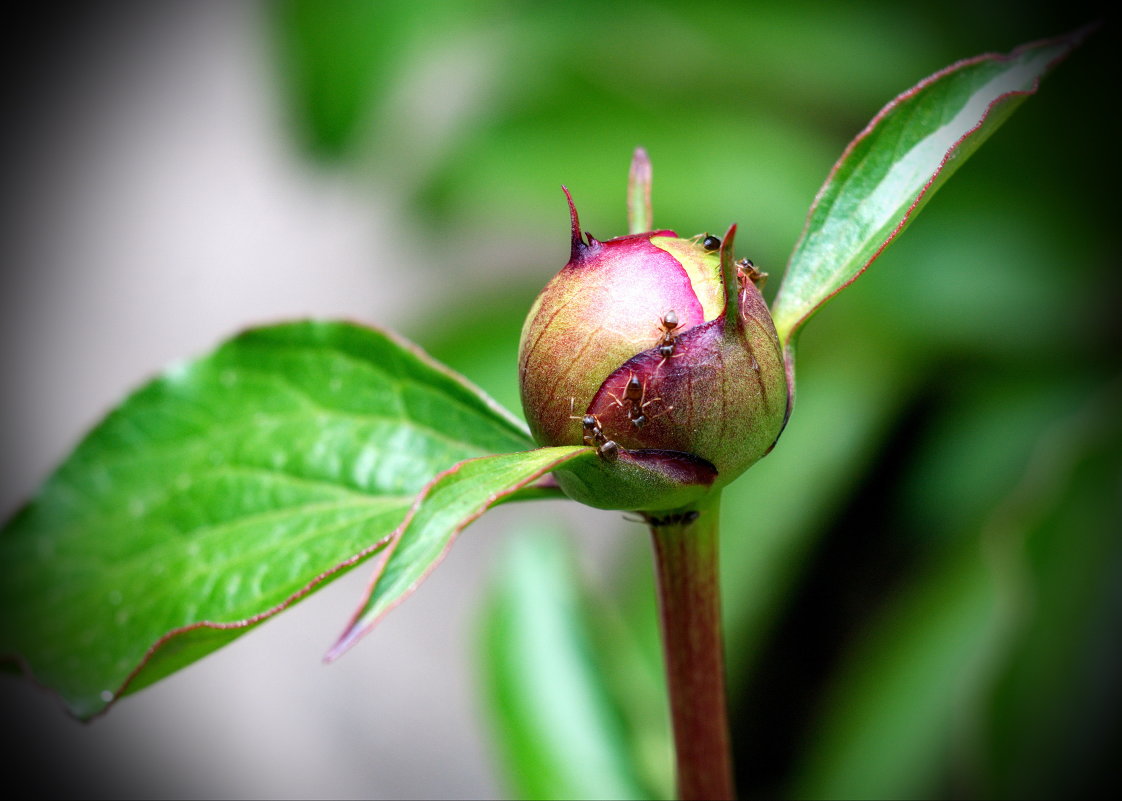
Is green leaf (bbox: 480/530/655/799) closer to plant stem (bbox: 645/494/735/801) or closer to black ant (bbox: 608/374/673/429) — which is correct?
plant stem (bbox: 645/494/735/801)

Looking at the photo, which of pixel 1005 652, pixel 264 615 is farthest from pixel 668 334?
pixel 1005 652

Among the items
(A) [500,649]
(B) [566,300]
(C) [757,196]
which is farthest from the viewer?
(C) [757,196]

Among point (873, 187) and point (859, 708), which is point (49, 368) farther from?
point (873, 187)

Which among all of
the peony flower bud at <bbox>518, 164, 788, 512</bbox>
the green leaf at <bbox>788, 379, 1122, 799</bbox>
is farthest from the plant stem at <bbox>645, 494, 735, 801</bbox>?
the green leaf at <bbox>788, 379, 1122, 799</bbox>

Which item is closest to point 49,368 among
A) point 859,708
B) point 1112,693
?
point 859,708

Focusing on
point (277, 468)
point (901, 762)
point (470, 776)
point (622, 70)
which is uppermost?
point (622, 70)

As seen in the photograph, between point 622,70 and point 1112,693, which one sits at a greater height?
point 622,70
